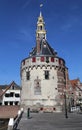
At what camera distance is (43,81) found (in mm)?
51625

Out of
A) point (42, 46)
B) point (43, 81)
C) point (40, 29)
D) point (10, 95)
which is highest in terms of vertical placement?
point (40, 29)

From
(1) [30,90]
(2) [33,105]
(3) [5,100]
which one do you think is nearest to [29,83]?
(1) [30,90]

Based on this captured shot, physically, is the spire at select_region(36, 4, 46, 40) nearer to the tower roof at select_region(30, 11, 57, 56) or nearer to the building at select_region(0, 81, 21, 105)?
the tower roof at select_region(30, 11, 57, 56)

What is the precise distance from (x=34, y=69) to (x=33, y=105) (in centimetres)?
864

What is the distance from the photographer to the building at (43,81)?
51125mm

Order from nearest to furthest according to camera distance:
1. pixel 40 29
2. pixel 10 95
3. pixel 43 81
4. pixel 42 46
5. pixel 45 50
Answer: pixel 43 81 → pixel 45 50 → pixel 42 46 → pixel 40 29 → pixel 10 95

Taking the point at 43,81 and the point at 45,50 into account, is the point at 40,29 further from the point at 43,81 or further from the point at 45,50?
the point at 43,81

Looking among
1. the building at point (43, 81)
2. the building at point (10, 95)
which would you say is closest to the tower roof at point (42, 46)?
the building at point (43, 81)

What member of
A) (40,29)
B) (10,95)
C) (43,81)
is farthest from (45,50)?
(10,95)

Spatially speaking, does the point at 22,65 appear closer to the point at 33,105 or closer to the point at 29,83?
the point at 29,83

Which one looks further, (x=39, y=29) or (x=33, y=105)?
(x=39, y=29)

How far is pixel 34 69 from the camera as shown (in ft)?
173

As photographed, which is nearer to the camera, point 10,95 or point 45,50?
point 45,50

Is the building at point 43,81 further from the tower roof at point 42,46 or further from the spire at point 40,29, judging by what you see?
the spire at point 40,29
